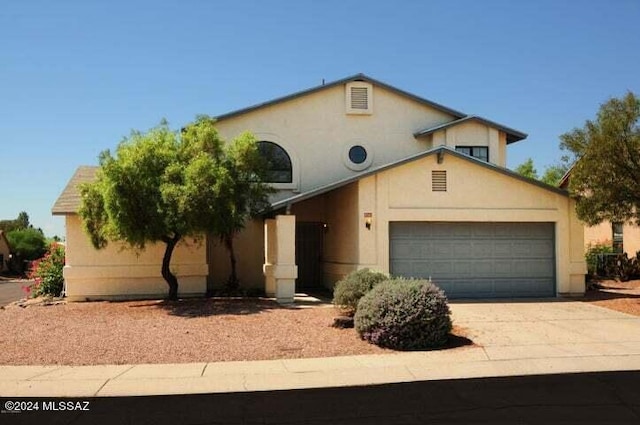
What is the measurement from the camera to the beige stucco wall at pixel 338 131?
22.8 metres

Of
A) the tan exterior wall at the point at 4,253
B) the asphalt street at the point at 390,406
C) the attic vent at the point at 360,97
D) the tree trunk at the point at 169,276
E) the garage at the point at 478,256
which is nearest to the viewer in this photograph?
the asphalt street at the point at 390,406

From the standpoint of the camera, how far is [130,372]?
9320 millimetres

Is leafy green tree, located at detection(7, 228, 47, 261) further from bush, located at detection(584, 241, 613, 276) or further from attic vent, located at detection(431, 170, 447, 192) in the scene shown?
attic vent, located at detection(431, 170, 447, 192)

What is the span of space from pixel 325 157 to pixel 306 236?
9.67 ft

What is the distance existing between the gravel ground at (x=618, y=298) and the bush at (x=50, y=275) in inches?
648

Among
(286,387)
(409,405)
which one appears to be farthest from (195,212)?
(409,405)

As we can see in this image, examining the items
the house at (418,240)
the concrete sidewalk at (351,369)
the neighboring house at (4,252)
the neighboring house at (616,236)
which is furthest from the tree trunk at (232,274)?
the neighboring house at (4,252)

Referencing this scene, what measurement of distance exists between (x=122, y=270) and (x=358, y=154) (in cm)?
919

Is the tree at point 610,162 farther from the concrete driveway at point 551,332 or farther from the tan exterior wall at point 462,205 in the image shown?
the concrete driveway at point 551,332

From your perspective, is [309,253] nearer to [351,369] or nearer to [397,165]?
[397,165]

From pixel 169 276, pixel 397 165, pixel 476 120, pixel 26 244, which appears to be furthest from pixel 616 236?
pixel 26 244

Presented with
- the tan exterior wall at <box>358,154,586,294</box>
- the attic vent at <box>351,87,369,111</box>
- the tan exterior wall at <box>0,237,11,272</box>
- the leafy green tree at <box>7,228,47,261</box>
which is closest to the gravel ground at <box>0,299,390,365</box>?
the tan exterior wall at <box>358,154,586,294</box>

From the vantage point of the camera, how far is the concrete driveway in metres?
10.3

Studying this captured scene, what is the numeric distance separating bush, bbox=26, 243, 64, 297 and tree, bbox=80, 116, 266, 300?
13.6ft
